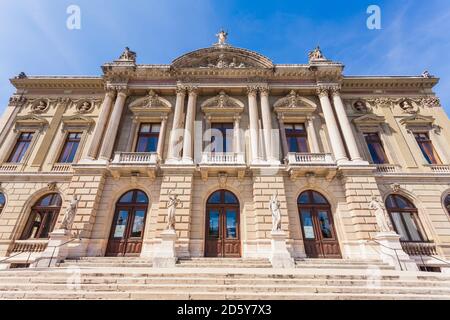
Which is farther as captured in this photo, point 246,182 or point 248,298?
point 246,182

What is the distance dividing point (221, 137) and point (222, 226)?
596 centimetres

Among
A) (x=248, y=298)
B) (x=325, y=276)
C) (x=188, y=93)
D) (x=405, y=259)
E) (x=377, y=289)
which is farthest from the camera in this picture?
(x=188, y=93)

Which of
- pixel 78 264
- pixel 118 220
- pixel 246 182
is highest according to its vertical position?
pixel 246 182

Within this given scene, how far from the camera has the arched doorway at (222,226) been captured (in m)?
11.2

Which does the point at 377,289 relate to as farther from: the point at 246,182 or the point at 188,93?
the point at 188,93

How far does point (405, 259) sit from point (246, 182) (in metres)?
8.11

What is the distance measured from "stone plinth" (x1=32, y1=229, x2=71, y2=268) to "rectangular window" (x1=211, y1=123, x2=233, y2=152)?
907cm

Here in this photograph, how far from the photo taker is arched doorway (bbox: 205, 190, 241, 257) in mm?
11156

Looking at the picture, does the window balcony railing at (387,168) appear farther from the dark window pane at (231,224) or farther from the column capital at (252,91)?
the dark window pane at (231,224)

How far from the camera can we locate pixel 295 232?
11.3 metres

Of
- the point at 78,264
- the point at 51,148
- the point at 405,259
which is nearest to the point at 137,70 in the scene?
the point at 51,148

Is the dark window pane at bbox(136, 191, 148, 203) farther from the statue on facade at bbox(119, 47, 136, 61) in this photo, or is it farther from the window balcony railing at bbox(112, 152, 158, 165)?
the statue on facade at bbox(119, 47, 136, 61)

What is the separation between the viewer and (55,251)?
9773 millimetres

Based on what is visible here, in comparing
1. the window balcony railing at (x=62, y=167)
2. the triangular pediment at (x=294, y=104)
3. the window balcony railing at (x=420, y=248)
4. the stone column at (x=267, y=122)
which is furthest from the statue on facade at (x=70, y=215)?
the window balcony railing at (x=420, y=248)
